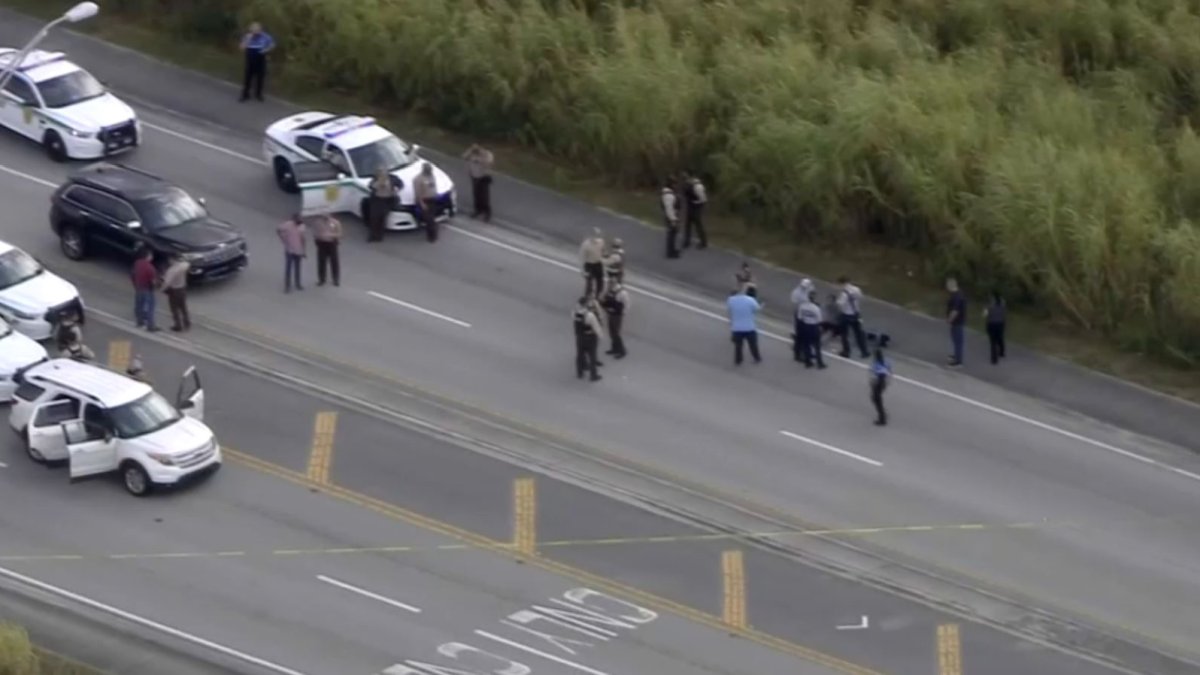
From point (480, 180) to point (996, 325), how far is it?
30.5 ft

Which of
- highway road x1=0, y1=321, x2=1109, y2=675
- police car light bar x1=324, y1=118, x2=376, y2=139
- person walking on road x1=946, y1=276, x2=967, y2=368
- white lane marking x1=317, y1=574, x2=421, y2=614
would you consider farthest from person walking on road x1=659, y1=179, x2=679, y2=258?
white lane marking x1=317, y1=574, x2=421, y2=614

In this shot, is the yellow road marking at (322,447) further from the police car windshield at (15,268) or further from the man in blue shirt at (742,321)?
the man in blue shirt at (742,321)

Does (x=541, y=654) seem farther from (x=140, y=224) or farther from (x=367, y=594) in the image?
(x=140, y=224)

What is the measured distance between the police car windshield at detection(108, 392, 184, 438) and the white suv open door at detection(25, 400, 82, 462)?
0.64 meters

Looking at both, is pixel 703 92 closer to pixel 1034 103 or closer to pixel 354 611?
pixel 1034 103

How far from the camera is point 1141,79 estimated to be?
155ft

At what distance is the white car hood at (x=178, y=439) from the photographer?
1346 inches

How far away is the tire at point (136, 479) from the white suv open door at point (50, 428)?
2.90 ft

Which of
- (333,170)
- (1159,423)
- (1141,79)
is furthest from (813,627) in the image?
(1141,79)

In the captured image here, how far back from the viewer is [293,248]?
39906 mm

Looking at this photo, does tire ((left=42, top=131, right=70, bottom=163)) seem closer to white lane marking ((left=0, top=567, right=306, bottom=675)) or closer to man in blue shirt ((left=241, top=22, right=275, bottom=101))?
man in blue shirt ((left=241, top=22, right=275, bottom=101))

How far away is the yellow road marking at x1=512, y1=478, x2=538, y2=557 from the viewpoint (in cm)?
3397

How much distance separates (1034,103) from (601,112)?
25.5 ft

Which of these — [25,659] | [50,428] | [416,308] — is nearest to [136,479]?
[50,428]
